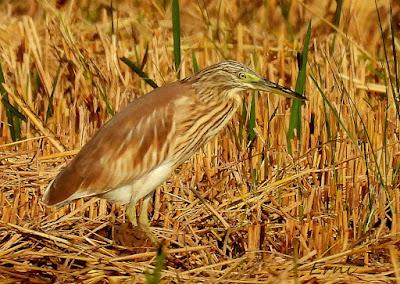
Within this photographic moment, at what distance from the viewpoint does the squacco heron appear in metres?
4.47

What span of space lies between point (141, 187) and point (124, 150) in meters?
0.16

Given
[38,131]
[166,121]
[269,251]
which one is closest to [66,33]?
[38,131]

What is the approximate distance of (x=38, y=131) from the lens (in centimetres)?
549

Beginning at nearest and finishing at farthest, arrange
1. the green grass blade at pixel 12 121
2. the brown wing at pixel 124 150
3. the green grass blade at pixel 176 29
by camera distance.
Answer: the brown wing at pixel 124 150
the green grass blade at pixel 176 29
the green grass blade at pixel 12 121

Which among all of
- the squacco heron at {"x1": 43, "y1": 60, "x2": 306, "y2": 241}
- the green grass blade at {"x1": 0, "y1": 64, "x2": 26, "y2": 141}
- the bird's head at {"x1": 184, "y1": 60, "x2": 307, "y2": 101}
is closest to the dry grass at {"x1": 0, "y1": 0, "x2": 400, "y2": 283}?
the green grass blade at {"x1": 0, "y1": 64, "x2": 26, "y2": 141}

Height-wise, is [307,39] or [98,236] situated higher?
[307,39]

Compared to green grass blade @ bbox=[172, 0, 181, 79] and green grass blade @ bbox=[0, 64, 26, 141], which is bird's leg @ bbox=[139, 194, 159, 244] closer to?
green grass blade @ bbox=[172, 0, 181, 79]

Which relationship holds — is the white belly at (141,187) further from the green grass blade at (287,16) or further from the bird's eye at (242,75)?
the green grass blade at (287,16)

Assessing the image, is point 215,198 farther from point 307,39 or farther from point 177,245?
point 307,39

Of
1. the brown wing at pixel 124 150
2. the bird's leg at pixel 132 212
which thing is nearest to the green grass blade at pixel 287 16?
the brown wing at pixel 124 150

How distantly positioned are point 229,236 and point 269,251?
212 mm

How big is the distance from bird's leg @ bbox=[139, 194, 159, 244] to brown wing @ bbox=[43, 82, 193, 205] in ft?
0.44

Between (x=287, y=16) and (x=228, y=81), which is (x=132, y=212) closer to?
(x=228, y=81)

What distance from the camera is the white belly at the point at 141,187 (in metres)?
4.48
